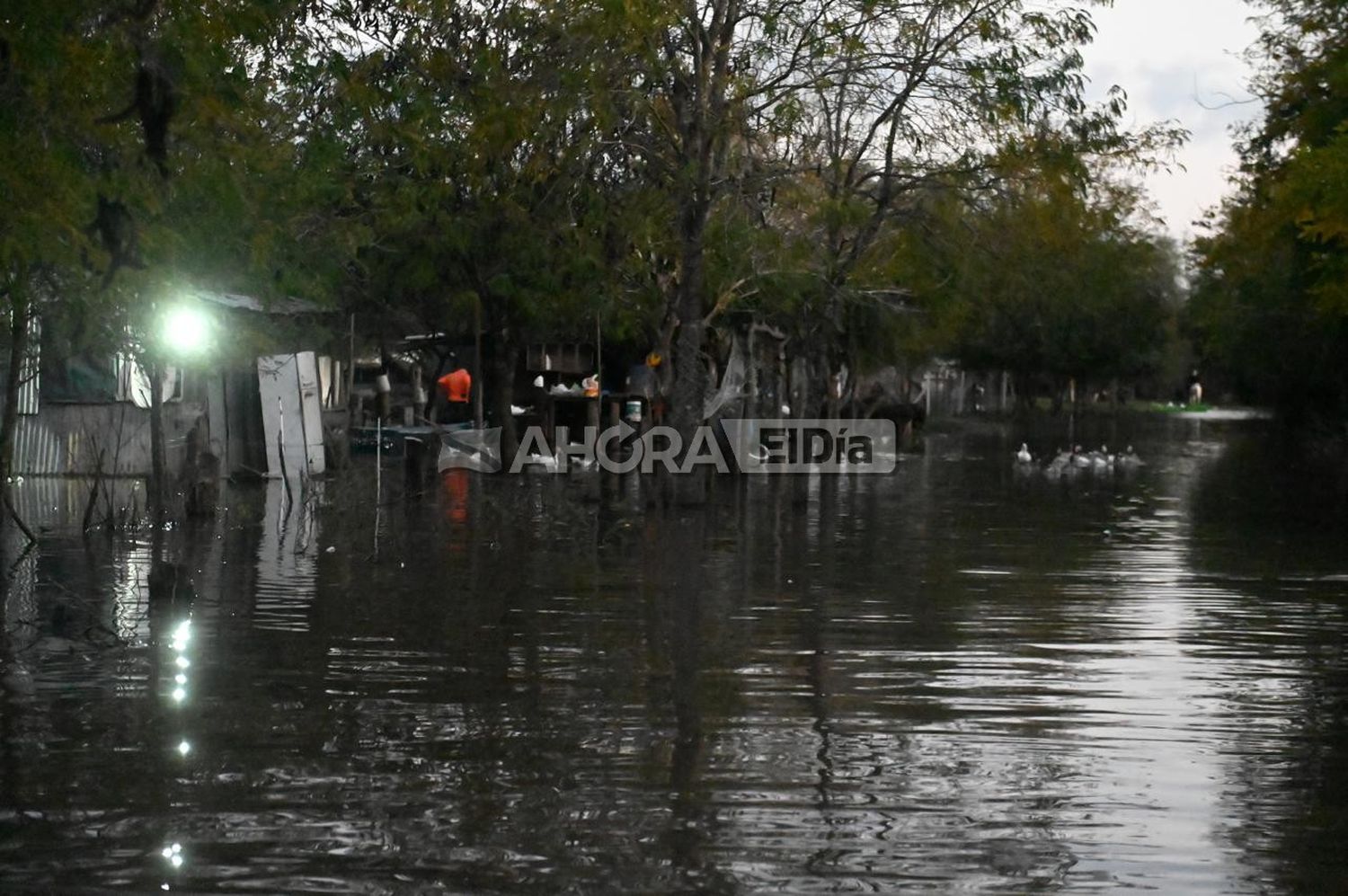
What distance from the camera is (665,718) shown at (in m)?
9.51

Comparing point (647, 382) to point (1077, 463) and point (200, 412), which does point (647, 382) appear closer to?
point (1077, 463)

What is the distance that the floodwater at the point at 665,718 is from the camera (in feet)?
22.5

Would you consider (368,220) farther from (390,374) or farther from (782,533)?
(390,374)

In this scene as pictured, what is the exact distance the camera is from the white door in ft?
89.0

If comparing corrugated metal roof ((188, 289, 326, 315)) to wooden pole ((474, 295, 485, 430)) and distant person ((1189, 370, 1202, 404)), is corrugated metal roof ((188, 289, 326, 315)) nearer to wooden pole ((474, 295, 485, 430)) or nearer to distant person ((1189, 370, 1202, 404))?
wooden pole ((474, 295, 485, 430))

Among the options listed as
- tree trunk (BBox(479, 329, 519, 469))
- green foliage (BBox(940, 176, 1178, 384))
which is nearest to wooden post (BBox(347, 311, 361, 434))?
tree trunk (BBox(479, 329, 519, 469))

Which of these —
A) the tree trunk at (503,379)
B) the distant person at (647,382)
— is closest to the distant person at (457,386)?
the tree trunk at (503,379)

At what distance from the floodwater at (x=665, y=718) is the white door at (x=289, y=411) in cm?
829

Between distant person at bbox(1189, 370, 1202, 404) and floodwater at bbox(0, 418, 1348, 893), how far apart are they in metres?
114

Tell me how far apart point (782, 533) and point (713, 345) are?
17.1 metres

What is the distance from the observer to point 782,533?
2081 cm

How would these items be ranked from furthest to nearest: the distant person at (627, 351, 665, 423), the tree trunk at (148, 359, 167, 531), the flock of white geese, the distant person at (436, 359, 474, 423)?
1. the flock of white geese
2. the distant person at (436, 359, 474, 423)
3. the distant person at (627, 351, 665, 423)
4. the tree trunk at (148, 359, 167, 531)

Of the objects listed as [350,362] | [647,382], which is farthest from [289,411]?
[647,382]

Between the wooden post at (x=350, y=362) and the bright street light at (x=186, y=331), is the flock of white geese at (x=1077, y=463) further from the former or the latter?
the bright street light at (x=186, y=331)
